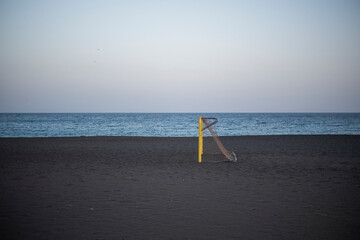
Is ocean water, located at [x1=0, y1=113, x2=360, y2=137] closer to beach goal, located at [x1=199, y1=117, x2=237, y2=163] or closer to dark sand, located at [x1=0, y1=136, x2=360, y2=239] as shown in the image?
beach goal, located at [x1=199, y1=117, x2=237, y2=163]

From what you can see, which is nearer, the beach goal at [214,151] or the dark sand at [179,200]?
the dark sand at [179,200]

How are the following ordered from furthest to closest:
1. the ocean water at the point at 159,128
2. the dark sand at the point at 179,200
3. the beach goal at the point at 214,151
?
the ocean water at the point at 159,128, the beach goal at the point at 214,151, the dark sand at the point at 179,200

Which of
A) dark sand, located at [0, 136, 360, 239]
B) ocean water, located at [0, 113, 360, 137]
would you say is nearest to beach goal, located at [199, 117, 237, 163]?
dark sand, located at [0, 136, 360, 239]

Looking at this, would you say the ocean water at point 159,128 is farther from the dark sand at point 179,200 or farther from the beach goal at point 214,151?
the dark sand at point 179,200

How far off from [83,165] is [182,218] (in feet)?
24.0

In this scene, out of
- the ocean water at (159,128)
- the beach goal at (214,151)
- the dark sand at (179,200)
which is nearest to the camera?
the dark sand at (179,200)

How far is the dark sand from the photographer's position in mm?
5062

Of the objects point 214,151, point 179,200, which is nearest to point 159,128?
point 214,151

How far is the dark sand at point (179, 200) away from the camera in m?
5.06

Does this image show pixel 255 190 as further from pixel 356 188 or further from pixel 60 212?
pixel 60 212

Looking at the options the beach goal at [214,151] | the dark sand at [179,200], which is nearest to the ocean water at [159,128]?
the beach goal at [214,151]

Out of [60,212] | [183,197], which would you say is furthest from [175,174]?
[60,212]

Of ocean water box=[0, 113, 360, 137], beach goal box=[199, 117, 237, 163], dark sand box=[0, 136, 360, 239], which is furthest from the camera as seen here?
ocean water box=[0, 113, 360, 137]

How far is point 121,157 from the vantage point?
14.4 meters
